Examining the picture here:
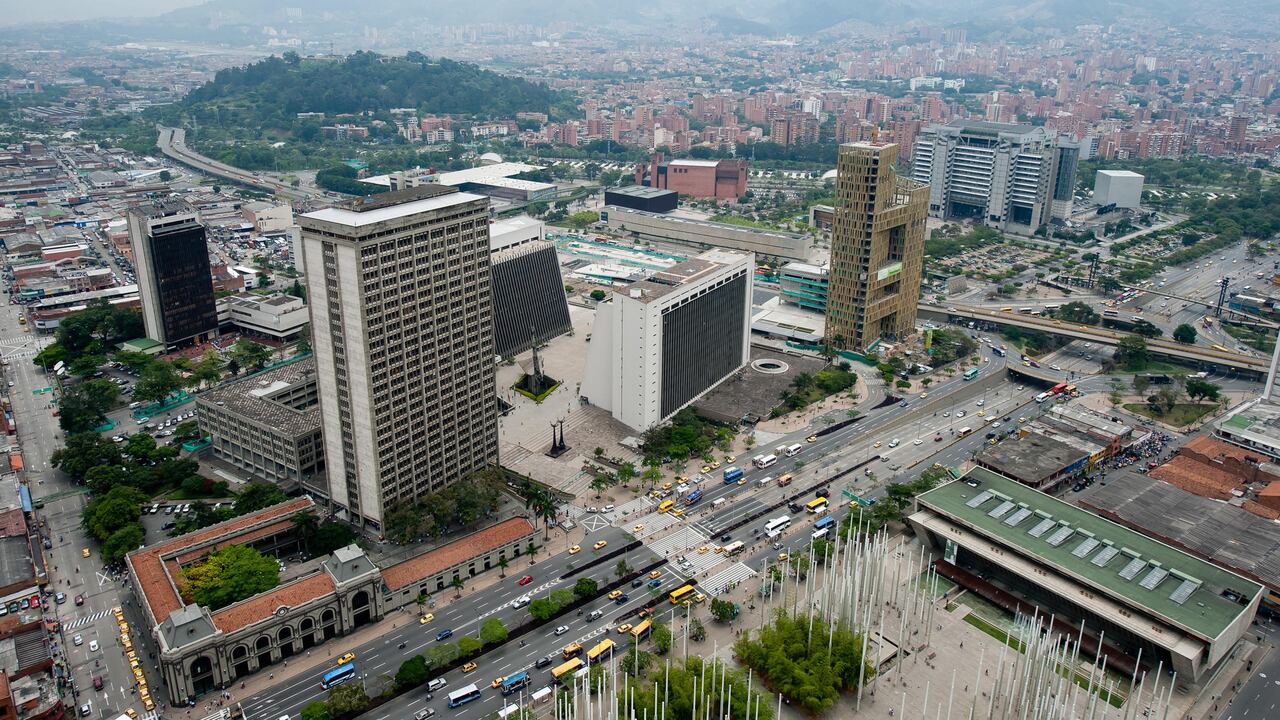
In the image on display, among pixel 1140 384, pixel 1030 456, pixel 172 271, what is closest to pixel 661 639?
pixel 1030 456

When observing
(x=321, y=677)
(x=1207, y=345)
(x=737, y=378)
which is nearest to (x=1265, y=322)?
(x=1207, y=345)

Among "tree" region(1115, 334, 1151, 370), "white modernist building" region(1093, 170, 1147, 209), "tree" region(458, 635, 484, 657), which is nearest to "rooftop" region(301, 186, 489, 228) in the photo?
"tree" region(458, 635, 484, 657)

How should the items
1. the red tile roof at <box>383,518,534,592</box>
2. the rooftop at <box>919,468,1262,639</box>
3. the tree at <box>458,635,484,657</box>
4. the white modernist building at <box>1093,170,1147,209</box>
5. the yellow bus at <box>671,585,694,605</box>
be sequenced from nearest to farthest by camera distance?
the rooftop at <box>919,468,1262,639</box> < the tree at <box>458,635,484,657</box> < the red tile roof at <box>383,518,534,592</box> < the yellow bus at <box>671,585,694,605</box> < the white modernist building at <box>1093,170,1147,209</box>

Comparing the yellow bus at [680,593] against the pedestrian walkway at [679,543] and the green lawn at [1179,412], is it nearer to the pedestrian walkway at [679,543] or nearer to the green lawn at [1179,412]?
the pedestrian walkway at [679,543]

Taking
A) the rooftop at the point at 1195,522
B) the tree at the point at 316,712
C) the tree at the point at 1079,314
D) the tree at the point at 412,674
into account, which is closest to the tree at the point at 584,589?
the tree at the point at 412,674

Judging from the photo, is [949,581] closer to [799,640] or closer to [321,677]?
[799,640]

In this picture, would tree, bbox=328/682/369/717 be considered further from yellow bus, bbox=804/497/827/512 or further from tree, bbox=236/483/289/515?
yellow bus, bbox=804/497/827/512
